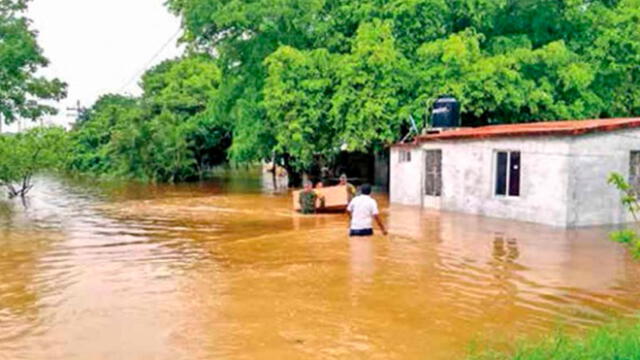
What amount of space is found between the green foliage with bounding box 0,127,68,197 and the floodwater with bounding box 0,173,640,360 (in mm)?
10275

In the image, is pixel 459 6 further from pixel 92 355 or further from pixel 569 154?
pixel 92 355

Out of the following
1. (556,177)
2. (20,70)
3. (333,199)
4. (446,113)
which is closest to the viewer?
(556,177)

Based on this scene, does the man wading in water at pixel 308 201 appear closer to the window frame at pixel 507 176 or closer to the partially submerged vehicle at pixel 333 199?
the partially submerged vehicle at pixel 333 199

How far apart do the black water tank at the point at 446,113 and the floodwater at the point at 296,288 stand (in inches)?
198

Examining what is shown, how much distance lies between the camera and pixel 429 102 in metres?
25.7

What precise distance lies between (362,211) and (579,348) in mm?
9129

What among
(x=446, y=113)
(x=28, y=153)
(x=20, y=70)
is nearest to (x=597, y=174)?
(x=446, y=113)

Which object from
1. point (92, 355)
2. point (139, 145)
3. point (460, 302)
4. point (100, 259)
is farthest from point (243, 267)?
point (139, 145)

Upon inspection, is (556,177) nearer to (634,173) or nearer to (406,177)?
(634,173)

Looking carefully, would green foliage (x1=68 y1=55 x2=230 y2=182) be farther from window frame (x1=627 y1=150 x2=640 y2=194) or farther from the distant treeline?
window frame (x1=627 y1=150 x2=640 y2=194)

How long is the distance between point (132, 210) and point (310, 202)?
6.69 meters

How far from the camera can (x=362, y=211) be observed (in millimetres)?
15477

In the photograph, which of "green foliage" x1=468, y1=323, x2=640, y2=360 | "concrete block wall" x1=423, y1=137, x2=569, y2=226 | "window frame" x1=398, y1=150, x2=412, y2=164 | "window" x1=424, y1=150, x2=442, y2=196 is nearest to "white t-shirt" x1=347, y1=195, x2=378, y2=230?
"concrete block wall" x1=423, y1=137, x2=569, y2=226

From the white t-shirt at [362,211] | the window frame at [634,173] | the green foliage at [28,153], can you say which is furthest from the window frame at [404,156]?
the green foliage at [28,153]
